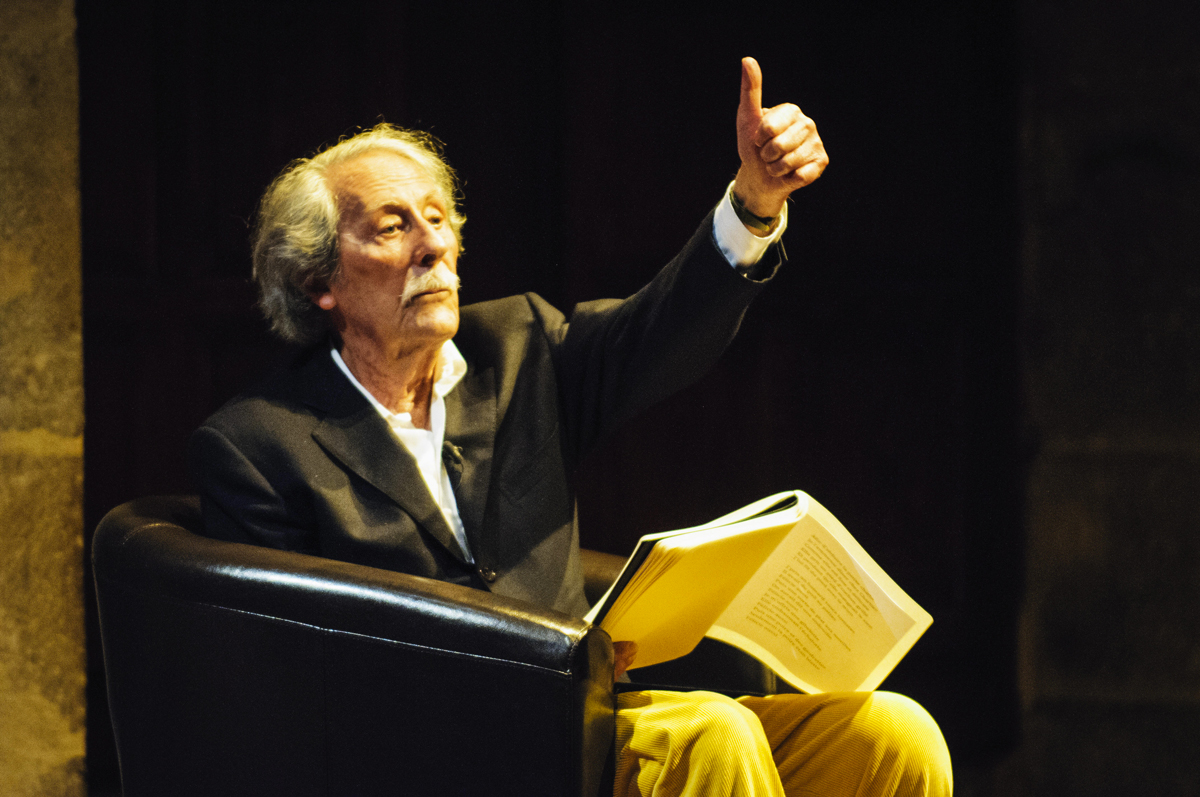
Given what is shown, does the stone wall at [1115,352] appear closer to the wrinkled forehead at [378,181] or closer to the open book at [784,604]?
the open book at [784,604]

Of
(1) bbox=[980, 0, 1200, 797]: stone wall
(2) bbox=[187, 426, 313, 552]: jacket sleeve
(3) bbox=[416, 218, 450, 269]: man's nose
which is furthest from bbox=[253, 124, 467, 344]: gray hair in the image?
(1) bbox=[980, 0, 1200, 797]: stone wall

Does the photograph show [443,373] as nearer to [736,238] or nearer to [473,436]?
[473,436]

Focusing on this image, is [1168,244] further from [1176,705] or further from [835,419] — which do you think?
[1176,705]

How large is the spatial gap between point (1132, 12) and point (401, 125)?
1685mm

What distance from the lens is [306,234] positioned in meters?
1.61

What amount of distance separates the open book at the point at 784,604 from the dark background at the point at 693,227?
86 centimetres

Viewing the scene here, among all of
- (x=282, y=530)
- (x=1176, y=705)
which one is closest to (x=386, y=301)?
(x=282, y=530)

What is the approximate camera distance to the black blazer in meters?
1.40

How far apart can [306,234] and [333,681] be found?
0.79 m

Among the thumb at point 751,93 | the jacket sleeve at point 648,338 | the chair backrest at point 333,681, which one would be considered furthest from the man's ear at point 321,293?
the thumb at point 751,93

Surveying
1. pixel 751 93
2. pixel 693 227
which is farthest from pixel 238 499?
pixel 693 227

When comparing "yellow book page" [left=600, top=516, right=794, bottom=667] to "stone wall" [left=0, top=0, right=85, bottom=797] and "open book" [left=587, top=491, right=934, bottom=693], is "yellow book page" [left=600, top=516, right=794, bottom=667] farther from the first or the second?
"stone wall" [left=0, top=0, right=85, bottom=797]

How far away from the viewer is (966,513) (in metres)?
2.29

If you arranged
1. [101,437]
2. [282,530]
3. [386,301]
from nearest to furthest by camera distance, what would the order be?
1. [282,530]
2. [386,301]
3. [101,437]
